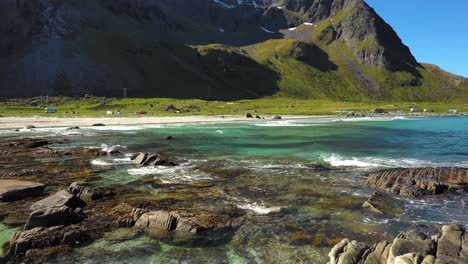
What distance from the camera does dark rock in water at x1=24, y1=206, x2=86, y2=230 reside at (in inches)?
746

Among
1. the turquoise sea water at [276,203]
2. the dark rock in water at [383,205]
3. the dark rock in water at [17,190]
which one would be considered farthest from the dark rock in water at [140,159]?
the dark rock in water at [383,205]

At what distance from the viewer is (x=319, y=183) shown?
3131 centimetres

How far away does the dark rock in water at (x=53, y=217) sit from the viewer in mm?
18936

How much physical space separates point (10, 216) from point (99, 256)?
28.7 feet

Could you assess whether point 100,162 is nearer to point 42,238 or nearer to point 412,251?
point 42,238

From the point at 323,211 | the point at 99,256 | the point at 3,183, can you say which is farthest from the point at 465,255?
the point at 3,183

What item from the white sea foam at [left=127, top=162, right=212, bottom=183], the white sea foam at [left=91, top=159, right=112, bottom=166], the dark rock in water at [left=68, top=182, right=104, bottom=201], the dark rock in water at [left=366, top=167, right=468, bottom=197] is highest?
the dark rock in water at [left=366, top=167, right=468, bottom=197]

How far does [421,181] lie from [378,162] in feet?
46.3

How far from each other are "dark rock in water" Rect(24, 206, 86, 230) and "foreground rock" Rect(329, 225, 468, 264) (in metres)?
14.7

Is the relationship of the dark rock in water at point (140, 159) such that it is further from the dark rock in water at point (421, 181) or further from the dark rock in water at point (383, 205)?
the dark rock in water at point (383, 205)

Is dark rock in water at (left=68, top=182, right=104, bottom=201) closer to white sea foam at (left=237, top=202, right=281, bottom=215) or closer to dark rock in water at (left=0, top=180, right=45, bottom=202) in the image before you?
dark rock in water at (left=0, top=180, right=45, bottom=202)

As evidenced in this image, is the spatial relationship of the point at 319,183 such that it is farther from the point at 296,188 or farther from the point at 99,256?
the point at 99,256

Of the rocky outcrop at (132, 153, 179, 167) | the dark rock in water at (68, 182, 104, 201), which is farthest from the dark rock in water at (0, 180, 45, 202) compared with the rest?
the rocky outcrop at (132, 153, 179, 167)

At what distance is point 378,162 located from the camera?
141ft
